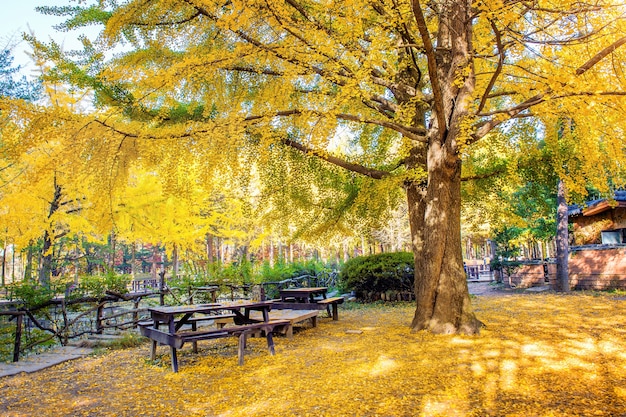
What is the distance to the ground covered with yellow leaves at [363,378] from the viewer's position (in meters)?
3.65

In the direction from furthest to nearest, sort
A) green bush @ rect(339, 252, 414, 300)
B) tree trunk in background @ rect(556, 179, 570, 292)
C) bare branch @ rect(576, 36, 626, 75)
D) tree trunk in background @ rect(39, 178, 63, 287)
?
tree trunk in background @ rect(556, 179, 570, 292), green bush @ rect(339, 252, 414, 300), tree trunk in background @ rect(39, 178, 63, 287), bare branch @ rect(576, 36, 626, 75)

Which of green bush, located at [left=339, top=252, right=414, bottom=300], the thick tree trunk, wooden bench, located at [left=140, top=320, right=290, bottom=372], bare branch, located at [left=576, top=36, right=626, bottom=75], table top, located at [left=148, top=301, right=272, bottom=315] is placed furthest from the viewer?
green bush, located at [left=339, top=252, right=414, bottom=300]

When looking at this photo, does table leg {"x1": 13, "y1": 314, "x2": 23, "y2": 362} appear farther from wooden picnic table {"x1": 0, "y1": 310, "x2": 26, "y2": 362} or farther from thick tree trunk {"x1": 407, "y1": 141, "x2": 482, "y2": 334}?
thick tree trunk {"x1": 407, "y1": 141, "x2": 482, "y2": 334}

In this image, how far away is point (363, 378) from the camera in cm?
452

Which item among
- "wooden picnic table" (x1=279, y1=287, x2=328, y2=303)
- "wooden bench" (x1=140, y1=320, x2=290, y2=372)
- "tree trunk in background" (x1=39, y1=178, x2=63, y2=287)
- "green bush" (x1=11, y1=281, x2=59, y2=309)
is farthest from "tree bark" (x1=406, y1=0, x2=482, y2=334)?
"tree trunk in background" (x1=39, y1=178, x2=63, y2=287)

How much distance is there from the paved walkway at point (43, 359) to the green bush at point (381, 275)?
805 centimetres

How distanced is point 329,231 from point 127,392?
8.12 meters

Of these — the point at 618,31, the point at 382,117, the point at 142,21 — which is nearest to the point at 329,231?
the point at 382,117

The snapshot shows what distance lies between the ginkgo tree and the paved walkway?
3.29 metres

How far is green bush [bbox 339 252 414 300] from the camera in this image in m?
12.8

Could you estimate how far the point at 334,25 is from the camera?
6.85 m

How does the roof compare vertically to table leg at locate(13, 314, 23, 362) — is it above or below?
above

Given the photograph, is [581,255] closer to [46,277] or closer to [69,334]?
[69,334]

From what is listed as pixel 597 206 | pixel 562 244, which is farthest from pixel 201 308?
pixel 597 206
